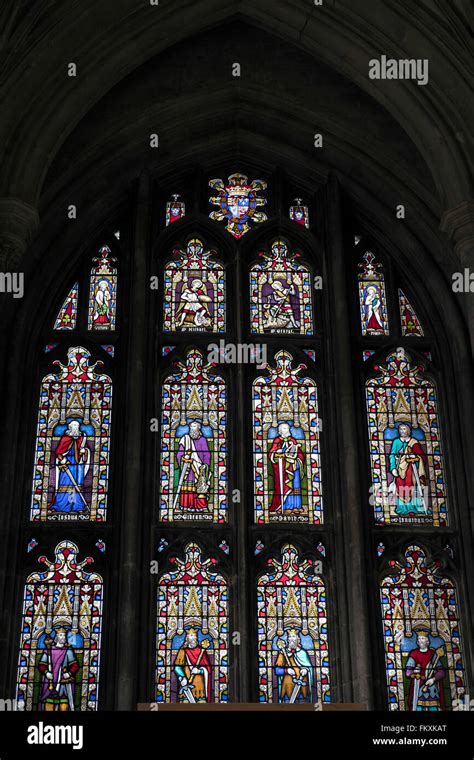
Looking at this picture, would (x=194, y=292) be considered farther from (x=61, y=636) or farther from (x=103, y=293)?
(x=61, y=636)

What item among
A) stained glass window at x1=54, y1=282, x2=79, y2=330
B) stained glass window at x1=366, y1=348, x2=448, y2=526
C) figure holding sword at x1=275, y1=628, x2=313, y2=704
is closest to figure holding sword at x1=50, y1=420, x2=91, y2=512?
stained glass window at x1=54, y1=282, x2=79, y2=330

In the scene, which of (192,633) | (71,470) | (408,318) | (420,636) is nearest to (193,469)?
(71,470)

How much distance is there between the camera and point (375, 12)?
11.2m

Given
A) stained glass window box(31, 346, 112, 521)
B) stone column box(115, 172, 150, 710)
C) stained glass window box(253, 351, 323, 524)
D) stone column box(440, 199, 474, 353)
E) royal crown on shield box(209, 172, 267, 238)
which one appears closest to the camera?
stone column box(115, 172, 150, 710)

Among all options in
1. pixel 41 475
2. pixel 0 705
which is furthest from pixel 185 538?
pixel 0 705

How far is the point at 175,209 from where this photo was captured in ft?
42.4

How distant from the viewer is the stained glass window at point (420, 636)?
10344mm

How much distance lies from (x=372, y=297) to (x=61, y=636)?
4910 mm

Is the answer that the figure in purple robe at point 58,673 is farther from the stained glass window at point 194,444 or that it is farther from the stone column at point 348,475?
the stone column at point 348,475

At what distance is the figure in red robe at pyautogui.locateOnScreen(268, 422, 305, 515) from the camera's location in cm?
1117

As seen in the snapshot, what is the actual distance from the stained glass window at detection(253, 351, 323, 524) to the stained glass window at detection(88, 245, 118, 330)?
176 centimetres

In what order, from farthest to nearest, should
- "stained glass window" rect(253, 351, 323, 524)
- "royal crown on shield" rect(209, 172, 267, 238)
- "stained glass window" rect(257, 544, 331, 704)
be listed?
"royal crown on shield" rect(209, 172, 267, 238)
"stained glass window" rect(253, 351, 323, 524)
"stained glass window" rect(257, 544, 331, 704)

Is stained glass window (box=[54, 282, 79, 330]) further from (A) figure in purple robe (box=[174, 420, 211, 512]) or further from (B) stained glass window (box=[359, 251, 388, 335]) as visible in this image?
(B) stained glass window (box=[359, 251, 388, 335])

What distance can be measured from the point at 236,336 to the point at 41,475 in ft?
8.19
